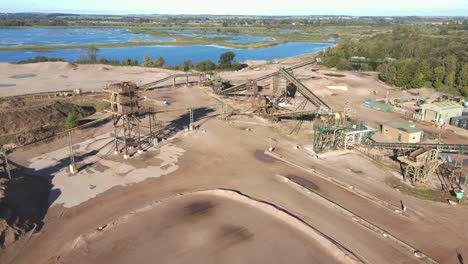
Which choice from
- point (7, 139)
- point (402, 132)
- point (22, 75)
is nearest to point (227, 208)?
point (402, 132)

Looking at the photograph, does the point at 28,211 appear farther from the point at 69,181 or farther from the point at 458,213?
the point at 458,213

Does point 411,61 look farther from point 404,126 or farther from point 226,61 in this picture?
point 226,61

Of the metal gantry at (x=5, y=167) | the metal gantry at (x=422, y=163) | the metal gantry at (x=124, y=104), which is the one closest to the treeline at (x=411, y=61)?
the metal gantry at (x=422, y=163)

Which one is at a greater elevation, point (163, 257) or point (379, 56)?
point (379, 56)

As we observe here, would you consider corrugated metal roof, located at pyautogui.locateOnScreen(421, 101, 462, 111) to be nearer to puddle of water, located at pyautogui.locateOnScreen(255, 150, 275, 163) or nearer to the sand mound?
puddle of water, located at pyautogui.locateOnScreen(255, 150, 275, 163)

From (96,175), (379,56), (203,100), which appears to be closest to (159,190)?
(96,175)

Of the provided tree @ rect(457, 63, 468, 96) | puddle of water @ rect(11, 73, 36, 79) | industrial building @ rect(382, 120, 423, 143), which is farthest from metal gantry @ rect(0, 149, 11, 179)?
tree @ rect(457, 63, 468, 96)

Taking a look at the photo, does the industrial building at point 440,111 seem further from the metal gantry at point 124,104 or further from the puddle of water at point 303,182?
the metal gantry at point 124,104
